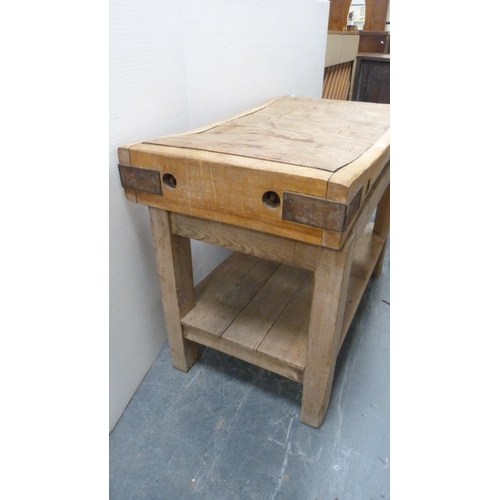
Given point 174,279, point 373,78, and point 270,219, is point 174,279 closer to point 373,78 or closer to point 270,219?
point 270,219

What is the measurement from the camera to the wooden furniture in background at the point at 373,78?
305 cm

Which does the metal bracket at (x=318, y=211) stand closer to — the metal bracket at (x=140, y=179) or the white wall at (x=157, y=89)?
the metal bracket at (x=140, y=179)

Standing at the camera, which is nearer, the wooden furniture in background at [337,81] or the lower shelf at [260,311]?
the lower shelf at [260,311]

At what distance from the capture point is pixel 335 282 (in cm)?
72

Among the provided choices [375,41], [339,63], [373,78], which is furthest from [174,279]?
[375,41]

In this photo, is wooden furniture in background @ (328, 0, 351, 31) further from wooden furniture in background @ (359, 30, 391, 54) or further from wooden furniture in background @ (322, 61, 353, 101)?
wooden furniture in background @ (359, 30, 391, 54)

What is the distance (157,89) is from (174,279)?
0.45m

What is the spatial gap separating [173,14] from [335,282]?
2.32ft

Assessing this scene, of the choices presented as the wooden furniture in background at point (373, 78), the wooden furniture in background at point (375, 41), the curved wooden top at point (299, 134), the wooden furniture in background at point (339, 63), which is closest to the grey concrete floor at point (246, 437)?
the curved wooden top at point (299, 134)

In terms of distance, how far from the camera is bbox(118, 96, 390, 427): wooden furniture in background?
63 cm

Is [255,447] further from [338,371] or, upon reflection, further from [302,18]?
[302,18]

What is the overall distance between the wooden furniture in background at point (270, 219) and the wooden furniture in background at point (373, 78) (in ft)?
7.29

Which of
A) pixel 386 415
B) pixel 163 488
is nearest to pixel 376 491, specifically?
pixel 386 415

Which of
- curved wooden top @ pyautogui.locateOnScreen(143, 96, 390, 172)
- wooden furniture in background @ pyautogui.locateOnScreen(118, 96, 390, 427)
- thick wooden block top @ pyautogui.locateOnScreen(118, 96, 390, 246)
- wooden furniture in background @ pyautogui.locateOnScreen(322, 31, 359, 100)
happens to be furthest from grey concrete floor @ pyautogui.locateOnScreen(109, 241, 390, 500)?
wooden furniture in background @ pyautogui.locateOnScreen(322, 31, 359, 100)
